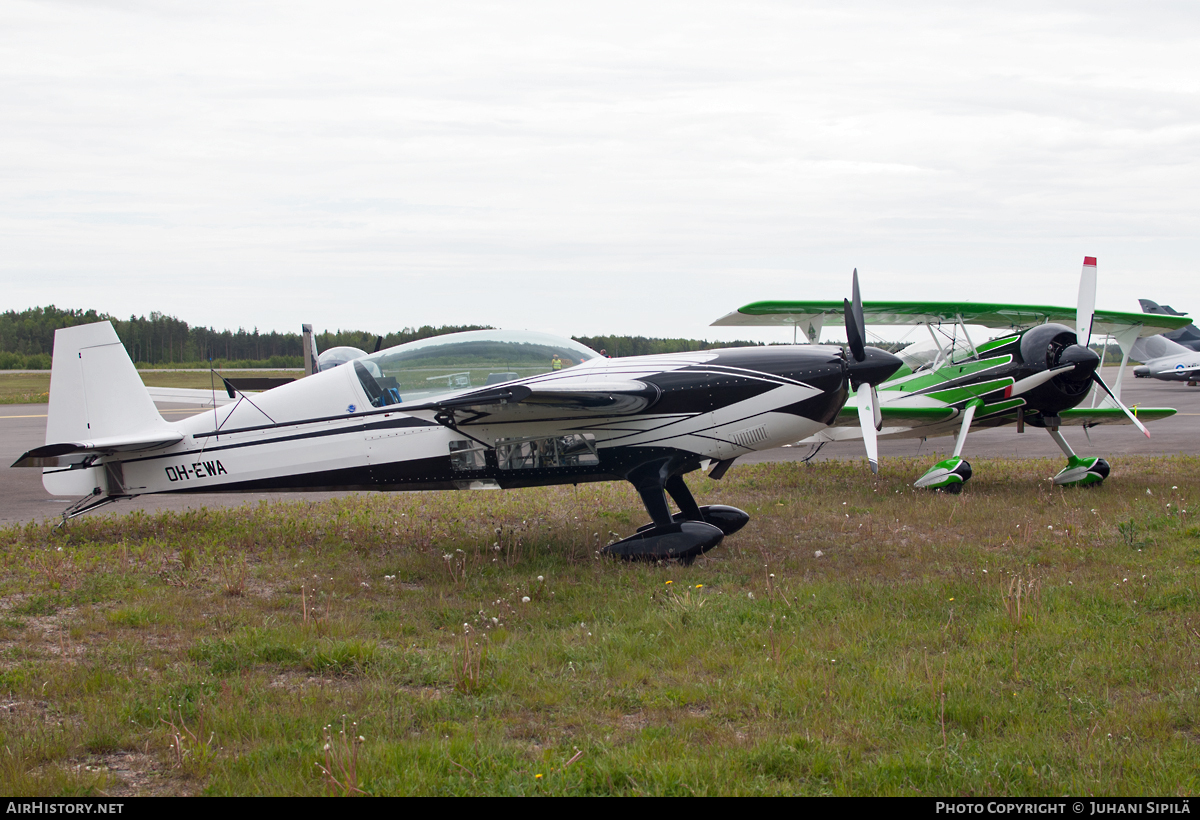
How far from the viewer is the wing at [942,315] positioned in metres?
12.7

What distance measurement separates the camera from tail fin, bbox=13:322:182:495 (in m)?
8.49

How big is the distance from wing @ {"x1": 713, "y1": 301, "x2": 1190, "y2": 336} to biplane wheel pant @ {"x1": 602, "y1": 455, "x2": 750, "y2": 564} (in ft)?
17.9

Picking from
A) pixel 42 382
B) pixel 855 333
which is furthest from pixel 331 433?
pixel 42 382

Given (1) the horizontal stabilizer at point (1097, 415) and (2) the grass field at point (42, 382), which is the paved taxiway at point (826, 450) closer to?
(1) the horizontal stabilizer at point (1097, 415)

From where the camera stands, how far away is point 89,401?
8.55 metres

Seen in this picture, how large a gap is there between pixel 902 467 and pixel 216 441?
10770 millimetres

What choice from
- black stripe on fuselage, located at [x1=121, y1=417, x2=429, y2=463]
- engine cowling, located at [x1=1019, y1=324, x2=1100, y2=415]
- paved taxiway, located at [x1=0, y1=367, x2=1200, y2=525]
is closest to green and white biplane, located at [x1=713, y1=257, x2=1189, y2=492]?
engine cowling, located at [x1=1019, y1=324, x2=1100, y2=415]

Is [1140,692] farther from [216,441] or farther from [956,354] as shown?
[956,354]

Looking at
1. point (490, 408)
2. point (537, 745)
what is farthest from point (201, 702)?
point (490, 408)

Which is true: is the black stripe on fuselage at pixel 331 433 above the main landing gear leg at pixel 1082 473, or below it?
above

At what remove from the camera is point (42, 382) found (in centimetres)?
4838

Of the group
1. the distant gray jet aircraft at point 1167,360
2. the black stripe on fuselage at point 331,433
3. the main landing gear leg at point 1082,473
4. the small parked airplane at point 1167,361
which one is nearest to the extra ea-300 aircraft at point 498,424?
the black stripe on fuselage at point 331,433

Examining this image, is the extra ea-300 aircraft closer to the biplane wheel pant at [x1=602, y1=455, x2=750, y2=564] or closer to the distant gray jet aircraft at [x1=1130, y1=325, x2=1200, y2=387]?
the biplane wheel pant at [x1=602, y1=455, x2=750, y2=564]

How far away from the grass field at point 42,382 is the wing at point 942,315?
88.5 feet
